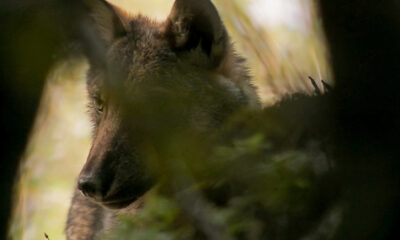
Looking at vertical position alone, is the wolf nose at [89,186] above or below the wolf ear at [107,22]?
below

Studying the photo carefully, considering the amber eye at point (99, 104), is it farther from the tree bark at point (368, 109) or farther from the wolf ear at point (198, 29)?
the tree bark at point (368, 109)

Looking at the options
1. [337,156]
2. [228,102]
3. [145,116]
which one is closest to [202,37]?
[228,102]

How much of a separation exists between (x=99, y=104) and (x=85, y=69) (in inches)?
11.9

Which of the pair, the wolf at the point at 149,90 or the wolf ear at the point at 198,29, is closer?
the wolf at the point at 149,90

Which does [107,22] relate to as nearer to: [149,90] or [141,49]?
[141,49]

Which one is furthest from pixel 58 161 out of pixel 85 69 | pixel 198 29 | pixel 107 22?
pixel 198 29

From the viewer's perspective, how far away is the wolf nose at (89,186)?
12.9 feet

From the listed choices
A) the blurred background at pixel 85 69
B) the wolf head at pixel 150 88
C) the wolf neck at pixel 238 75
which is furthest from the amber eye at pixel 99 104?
the wolf neck at pixel 238 75

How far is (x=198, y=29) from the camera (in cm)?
459

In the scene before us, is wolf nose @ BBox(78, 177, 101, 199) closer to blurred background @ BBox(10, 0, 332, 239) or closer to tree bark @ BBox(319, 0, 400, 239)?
blurred background @ BBox(10, 0, 332, 239)

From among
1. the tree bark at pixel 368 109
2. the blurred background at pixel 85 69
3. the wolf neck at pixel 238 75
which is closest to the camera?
the tree bark at pixel 368 109

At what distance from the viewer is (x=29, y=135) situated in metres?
3.53

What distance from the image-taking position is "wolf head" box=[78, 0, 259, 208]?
3.97 meters

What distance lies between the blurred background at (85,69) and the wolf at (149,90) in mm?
160
